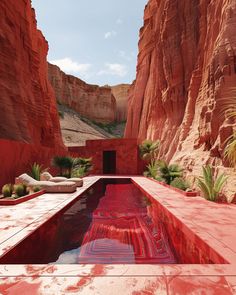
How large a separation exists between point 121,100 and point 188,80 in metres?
47.7

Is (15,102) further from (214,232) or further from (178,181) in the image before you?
(214,232)

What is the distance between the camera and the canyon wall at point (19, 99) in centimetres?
1064

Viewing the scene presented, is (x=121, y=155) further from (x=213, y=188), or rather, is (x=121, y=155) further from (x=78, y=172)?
(x=213, y=188)

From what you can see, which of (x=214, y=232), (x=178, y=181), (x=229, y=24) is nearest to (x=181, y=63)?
(x=229, y=24)

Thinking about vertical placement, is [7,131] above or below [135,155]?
above

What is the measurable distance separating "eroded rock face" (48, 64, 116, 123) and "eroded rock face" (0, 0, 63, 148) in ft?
97.2

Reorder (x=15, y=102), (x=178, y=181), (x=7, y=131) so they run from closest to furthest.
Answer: (x=178, y=181) < (x=7, y=131) < (x=15, y=102)

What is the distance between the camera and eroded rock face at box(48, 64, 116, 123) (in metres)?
49.2

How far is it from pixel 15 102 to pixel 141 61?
1840 centimetres

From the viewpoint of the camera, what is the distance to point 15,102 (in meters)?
15.7

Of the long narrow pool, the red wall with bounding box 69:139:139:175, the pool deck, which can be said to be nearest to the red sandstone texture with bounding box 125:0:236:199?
the red wall with bounding box 69:139:139:175

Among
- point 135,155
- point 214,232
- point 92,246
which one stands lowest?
point 92,246

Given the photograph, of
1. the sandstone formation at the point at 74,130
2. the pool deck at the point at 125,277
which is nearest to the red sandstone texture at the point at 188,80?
the pool deck at the point at 125,277

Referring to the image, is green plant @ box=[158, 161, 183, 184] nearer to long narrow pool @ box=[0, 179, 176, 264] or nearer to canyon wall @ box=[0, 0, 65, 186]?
long narrow pool @ box=[0, 179, 176, 264]
